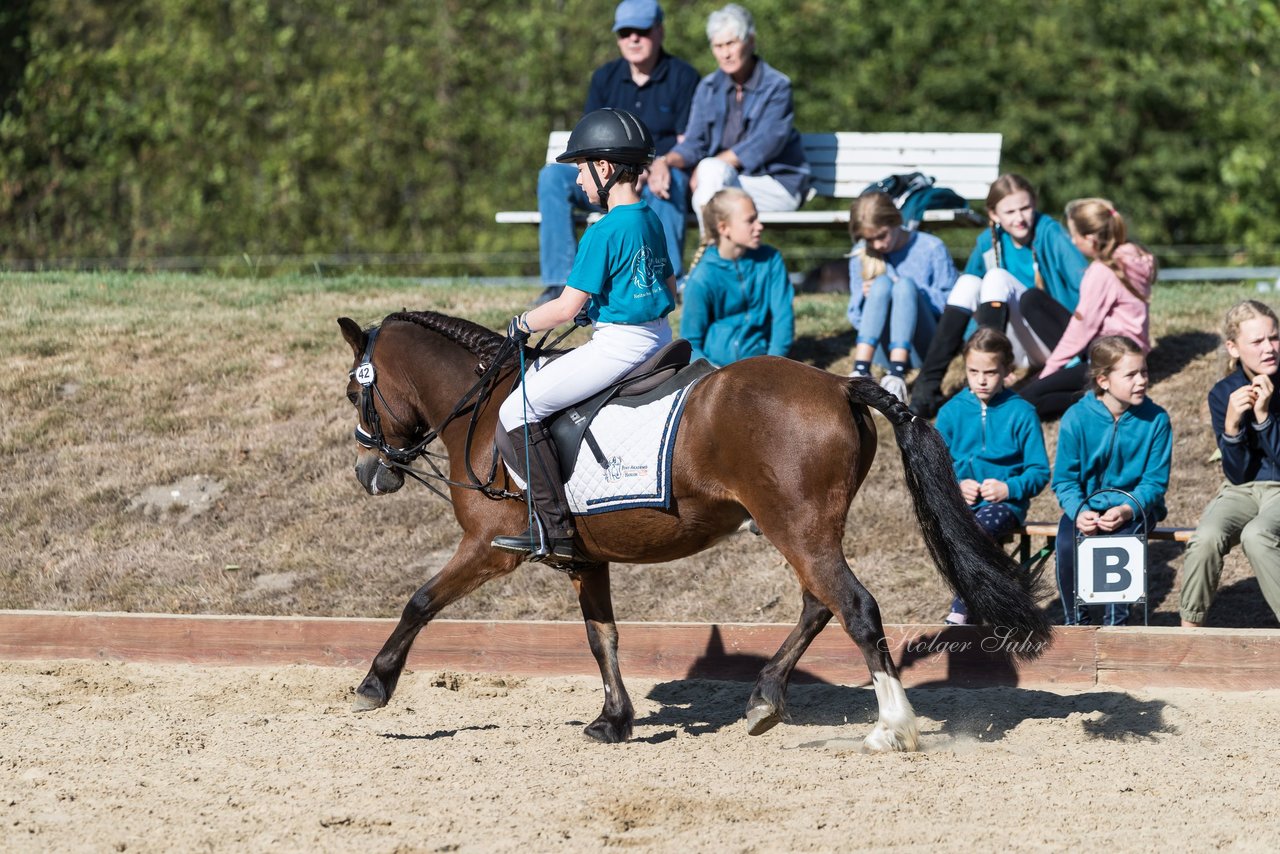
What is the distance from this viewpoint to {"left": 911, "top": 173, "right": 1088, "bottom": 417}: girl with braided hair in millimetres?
8750

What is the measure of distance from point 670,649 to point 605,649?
25.7 inches

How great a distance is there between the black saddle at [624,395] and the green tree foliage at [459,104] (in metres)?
17.2

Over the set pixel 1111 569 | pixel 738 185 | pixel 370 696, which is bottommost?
pixel 370 696

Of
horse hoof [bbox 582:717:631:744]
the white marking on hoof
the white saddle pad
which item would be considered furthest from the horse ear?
the white marking on hoof

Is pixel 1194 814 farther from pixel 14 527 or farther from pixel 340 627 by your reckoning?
pixel 14 527

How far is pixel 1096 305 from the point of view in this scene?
8523 mm

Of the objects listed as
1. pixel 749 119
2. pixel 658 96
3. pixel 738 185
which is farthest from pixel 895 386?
pixel 658 96

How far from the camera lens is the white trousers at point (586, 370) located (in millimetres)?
5809

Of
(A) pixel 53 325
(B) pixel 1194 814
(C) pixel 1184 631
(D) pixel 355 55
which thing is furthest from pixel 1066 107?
(B) pixel 1194 814

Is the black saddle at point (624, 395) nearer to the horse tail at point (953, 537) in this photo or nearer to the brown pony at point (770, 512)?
the brown pony at point (770, 512)

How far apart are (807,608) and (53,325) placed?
23.4ft

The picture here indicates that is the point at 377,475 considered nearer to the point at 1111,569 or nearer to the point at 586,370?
the point at 586,370

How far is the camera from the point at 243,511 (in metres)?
8.77

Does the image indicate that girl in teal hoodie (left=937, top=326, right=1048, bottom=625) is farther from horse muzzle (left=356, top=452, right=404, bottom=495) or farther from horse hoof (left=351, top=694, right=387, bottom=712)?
horse hoof (left=351, top=694, right=387, bottom=712)
